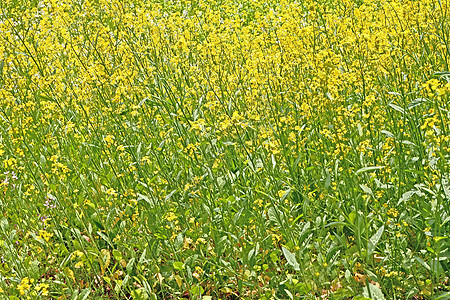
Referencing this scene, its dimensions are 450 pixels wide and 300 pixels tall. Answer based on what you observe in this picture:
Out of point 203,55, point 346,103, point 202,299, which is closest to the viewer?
point 202,299

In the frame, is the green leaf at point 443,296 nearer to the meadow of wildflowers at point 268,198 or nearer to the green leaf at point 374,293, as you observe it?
the meadow of wildflowers at point 268,198

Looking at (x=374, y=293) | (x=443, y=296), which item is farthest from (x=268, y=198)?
(x=443, y=296)

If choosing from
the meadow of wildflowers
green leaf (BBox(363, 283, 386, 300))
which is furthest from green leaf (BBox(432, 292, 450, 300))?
green leaf (BBox(363, 283, 386, 300))

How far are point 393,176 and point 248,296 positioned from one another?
1202 mm

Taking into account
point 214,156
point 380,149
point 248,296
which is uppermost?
point 214,156

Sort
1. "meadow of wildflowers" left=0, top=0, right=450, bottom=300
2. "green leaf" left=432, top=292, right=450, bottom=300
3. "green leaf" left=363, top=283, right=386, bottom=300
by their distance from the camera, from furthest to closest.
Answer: "meadow of wildflowers" left=0, top=0, right=450, bottom=300 → "green leaf" left=363, top=283, right=386, bottom=300 → "green leaf" left=432, top=292, right=450, bottom=300

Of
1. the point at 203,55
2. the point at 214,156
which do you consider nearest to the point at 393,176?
the point at 214,156

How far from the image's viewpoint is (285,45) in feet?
14.0

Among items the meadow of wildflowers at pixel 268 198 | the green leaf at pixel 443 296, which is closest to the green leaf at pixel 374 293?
the meadow of wildflowers at pixel 268 198

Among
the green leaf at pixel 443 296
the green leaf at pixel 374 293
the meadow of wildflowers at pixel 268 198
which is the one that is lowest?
the green leaf at pixel 443 296

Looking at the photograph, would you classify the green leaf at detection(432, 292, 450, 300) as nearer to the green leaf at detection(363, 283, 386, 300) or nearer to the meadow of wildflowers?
the meadow of wildflowers

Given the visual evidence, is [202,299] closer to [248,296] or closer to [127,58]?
[248,296]

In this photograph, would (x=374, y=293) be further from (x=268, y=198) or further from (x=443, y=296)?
(x=268, y=198)

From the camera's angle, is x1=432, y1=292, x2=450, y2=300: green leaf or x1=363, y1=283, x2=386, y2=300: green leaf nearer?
x1=432, y1=292, x2=450, y2=300: green leaf
